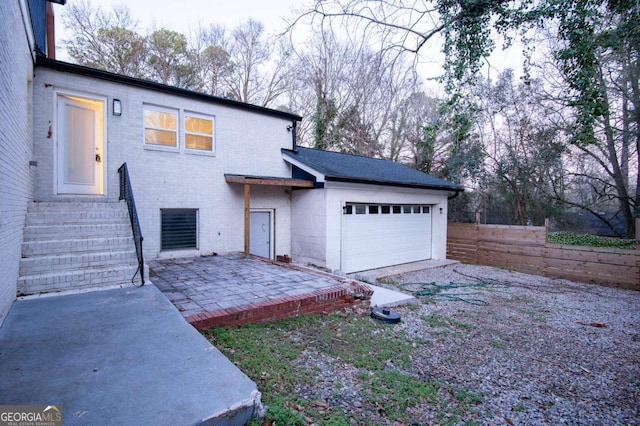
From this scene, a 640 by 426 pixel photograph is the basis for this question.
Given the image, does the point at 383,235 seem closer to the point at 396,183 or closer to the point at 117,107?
the point at 396,183

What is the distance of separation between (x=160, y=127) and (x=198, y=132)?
98 cm

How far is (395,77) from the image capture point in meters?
5.64

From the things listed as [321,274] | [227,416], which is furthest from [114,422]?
[321,274]

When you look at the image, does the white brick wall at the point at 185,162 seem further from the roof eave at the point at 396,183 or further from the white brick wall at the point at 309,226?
the roof eave at the point at 396,183

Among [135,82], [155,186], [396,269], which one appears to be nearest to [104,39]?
[135,82]

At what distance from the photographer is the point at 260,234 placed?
33.4 feet

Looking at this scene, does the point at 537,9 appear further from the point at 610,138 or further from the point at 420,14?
the point at 610,138

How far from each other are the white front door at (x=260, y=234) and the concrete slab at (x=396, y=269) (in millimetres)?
2853

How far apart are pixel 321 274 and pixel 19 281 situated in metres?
4.91

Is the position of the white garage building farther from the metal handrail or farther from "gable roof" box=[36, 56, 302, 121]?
the metal handrail

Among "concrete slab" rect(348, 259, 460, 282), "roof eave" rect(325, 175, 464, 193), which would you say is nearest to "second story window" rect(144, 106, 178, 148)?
"roof eave" rect(325, 175, 464, 193)

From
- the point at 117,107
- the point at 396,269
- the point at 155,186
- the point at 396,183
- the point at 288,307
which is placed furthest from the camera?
the point at 396,269

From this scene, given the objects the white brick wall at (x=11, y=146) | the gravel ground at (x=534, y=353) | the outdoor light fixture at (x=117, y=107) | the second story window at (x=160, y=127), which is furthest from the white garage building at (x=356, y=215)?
the white brick wall at (x=11, y=146)

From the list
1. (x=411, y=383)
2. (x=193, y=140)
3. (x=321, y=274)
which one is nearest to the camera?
(x=411, y=383)
